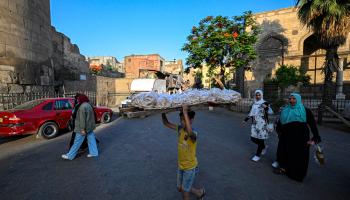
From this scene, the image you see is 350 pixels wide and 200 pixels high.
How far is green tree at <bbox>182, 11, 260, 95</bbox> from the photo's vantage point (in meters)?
13.7

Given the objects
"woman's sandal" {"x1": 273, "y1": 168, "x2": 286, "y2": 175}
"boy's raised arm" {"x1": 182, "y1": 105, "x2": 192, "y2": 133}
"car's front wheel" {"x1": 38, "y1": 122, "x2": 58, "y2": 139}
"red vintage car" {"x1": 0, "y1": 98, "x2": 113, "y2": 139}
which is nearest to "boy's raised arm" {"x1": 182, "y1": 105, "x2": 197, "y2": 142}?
"boy's raised arm" {"x1": 182, "y1": 105, "x2": 192, "y2": 133}

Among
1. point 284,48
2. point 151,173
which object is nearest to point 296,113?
point 151,173

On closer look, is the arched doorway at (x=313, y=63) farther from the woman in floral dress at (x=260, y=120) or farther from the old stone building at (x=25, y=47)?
the old stone building at (x=25, y=47)

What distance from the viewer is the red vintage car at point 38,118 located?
6.33 meters

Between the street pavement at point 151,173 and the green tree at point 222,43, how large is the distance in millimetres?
8748

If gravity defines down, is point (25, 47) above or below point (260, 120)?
above

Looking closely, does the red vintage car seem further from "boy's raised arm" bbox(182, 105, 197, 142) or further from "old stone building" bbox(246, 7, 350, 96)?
"old stone building" bbox(246, 7, 350, 96)

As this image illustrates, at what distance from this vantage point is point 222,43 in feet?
44.4

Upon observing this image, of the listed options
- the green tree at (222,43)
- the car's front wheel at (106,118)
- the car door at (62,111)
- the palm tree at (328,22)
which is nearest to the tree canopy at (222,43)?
the green tree at (222,43)

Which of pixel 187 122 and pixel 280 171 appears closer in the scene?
pixel 187 122

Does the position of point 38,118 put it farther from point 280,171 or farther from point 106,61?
point 106,61

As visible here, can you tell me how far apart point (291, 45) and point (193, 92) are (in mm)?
23888

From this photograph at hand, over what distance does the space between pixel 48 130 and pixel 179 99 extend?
669cm

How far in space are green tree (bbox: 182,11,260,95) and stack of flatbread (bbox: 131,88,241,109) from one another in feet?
37.6
